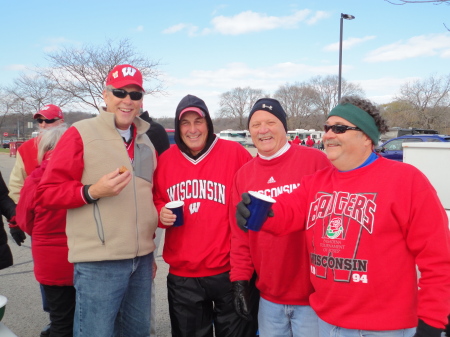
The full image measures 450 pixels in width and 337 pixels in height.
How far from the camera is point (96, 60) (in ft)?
60.7

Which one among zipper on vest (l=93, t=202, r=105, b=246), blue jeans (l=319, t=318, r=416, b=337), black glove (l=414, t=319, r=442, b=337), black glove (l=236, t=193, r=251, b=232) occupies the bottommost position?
blue jeans (l=319, t=318, r=416, b=337)

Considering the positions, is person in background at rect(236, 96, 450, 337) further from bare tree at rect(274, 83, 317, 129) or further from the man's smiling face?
bare tree at rect(274, 83, 317, 129)

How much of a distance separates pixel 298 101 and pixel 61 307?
83381 millimetres

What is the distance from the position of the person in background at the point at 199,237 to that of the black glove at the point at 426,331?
126 centimetres

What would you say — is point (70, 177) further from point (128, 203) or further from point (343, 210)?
point (343, 210)

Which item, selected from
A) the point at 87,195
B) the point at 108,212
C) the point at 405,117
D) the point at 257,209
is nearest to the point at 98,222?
the point at 108,212

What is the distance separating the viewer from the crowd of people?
1747mm

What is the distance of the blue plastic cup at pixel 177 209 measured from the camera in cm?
238

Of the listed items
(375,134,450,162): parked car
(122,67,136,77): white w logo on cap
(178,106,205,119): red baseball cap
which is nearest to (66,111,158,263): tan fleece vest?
(122,67,136,77): white w logo on cap

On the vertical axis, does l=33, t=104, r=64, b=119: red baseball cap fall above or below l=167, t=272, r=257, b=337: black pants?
above

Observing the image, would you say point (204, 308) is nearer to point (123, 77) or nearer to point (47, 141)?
point (123, 77)

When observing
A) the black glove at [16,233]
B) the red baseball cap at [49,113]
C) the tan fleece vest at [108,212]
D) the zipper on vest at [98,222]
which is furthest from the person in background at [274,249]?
the red baseball cap at [49,113]

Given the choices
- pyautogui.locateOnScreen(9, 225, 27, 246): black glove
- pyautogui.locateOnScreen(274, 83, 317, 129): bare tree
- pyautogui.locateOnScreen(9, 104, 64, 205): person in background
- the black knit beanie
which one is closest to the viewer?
the black knit beanie

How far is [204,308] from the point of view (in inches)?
103
